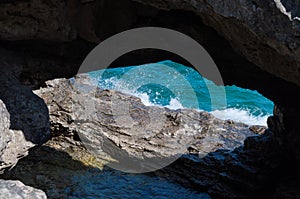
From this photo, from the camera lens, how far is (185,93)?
1386 centimetres

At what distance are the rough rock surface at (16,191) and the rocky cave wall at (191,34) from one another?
5.28 feet

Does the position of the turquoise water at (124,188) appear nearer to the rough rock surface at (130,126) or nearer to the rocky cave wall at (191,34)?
the rough rock surface at (130,126)

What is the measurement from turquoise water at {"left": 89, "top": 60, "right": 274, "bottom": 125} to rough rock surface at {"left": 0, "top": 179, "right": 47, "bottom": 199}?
9.61 m

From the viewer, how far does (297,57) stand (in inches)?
119

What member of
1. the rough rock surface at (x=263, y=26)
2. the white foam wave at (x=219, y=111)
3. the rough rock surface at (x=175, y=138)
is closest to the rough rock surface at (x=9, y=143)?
the rough rock surface at (x=263, y=26)

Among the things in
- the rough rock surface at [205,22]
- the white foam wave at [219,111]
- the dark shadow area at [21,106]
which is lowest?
the dark shadow area at [21,106]

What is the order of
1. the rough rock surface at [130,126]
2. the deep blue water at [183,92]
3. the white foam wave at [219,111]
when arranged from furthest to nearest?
1. the deep blue water at [183,92]
2. the white foam wave at [219,111]
3. the rough rock surface at [130,126]

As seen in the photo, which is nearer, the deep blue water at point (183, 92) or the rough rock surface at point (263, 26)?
the rough rock surface at point (263, 26)

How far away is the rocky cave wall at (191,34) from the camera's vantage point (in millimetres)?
3051

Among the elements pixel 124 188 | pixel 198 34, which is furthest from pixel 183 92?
pixel 198 34

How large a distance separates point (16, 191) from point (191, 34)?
2416 millimetres

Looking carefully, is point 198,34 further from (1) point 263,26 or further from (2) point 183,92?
(2) point 183,92

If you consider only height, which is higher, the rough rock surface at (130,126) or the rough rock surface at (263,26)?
the rough rock surface at (263,26)

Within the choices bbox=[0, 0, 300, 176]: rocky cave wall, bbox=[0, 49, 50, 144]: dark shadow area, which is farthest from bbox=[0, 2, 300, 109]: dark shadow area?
bbox=[0, 49, 50, 144]: dark shadow area
